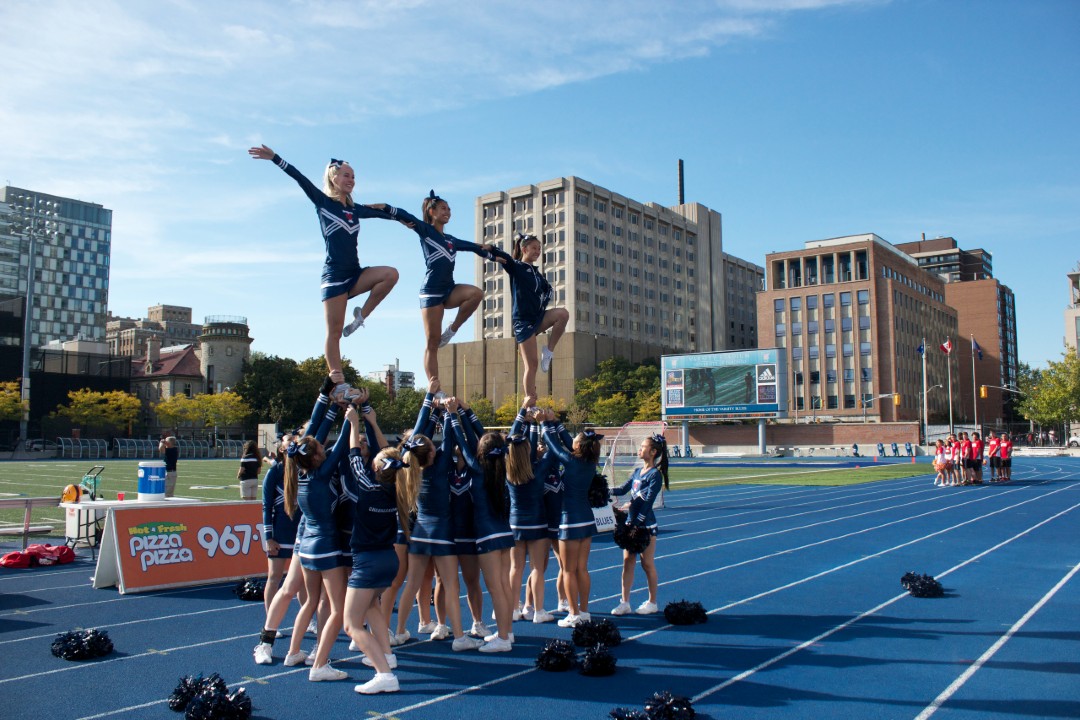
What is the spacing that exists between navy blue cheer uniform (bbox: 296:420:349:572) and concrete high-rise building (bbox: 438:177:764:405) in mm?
85939

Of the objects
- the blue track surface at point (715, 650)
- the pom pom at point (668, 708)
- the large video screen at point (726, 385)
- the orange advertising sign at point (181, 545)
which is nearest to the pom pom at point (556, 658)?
the blue track surface at point (715, 650)

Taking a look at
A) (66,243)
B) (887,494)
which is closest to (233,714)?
(887,494)

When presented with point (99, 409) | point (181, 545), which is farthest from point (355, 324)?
point (99, 409)

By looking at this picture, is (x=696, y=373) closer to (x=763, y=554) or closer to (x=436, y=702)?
(x=763, y=554)

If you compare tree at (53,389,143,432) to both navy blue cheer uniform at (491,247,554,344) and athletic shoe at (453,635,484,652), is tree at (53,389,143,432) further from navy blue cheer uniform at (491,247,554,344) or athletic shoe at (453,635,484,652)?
athletic shoe at (453,635,484,652)

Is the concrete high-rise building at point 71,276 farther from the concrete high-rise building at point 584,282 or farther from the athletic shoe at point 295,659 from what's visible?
the athletic shoe at point 295,659

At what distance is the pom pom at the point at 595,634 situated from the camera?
764cm

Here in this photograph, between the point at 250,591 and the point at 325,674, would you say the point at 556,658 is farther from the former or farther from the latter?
the point at 250,591

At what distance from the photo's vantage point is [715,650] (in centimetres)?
769

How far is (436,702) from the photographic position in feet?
20.3

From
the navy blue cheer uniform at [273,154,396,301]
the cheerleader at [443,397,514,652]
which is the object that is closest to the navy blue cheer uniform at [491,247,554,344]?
the cheerleader at [443,397,514,652]

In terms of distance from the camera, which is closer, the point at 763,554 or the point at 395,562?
the point at 395,562

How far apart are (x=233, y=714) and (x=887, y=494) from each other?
2609cm

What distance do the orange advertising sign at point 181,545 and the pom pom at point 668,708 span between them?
26.8ft
